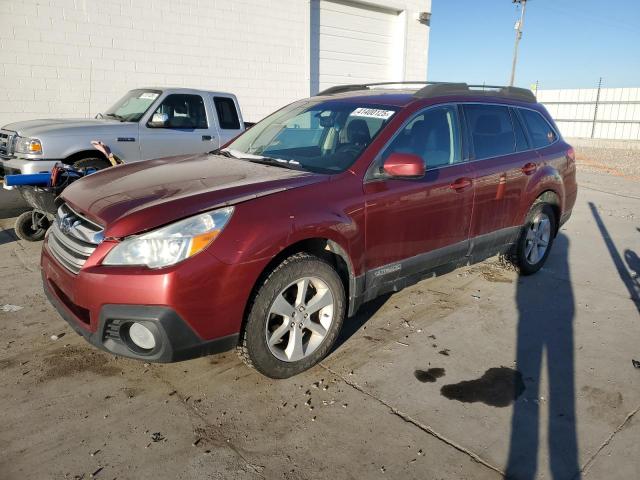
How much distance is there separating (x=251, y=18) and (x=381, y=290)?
35.0ft

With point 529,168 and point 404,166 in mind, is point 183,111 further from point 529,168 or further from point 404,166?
point 404,166

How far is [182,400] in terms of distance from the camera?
2.83 m

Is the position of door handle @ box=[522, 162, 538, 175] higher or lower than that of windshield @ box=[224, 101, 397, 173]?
lower

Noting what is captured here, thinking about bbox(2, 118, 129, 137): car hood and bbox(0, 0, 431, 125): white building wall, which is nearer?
bbox(2, 118, 129, 137): car hood

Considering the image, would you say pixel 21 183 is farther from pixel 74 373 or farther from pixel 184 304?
pixel 184 304

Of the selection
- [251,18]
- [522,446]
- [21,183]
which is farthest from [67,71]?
[522,446]

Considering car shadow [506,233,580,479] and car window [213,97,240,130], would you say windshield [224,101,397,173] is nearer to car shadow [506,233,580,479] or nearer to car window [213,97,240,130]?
car shadow [506,233,580,479]

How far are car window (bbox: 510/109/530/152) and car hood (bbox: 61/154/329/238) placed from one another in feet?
7.86

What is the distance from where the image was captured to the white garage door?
45.9 ft

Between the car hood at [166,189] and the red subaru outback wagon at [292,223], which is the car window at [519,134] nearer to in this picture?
the red subaru outback wagon at [292,223]

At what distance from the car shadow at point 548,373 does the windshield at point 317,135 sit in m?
1.82

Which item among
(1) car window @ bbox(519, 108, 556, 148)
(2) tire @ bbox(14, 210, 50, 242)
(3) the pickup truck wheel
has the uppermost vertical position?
(1) car window @ bbox(519, 108, 556, 148)

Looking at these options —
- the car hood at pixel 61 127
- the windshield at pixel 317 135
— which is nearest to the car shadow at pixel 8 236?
the car hood at pixel 61 127

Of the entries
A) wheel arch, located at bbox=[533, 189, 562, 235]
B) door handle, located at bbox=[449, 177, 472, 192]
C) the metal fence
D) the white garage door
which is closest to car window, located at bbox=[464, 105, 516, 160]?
door handle, located at bbox=[449, 177, 472, 192]
